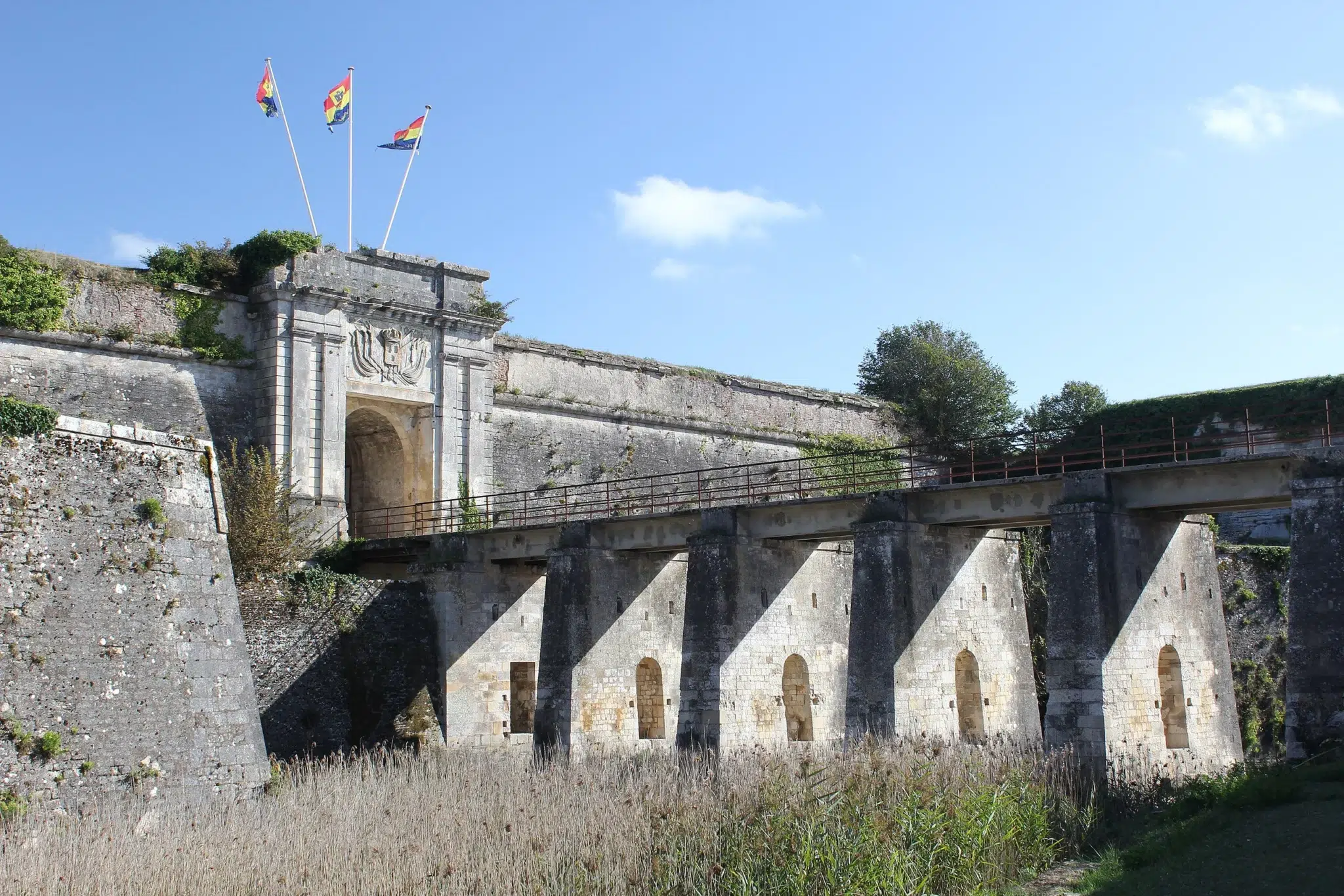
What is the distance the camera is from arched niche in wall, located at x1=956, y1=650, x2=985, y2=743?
76.4 feet

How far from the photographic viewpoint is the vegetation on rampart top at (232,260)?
28734 millimetres

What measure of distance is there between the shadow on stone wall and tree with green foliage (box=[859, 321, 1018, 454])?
19.8 metres

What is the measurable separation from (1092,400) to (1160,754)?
2525 centimetres

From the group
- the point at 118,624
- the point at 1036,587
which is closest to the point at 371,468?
the point at 1036,587

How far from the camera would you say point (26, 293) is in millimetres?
26297

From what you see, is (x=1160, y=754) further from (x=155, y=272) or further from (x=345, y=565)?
(x=155, y=272)

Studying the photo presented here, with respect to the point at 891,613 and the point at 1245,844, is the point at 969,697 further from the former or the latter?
the point at 1245,844

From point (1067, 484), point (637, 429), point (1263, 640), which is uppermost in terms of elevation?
point (637, 429)

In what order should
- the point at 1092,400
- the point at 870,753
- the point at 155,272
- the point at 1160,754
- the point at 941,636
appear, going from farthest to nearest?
1. the point at 1092,400
2. the point at 155,272
3. the point at 941,636
4. the point at 1160,754
5. the point at 870,753

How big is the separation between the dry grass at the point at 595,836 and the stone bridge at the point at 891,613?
4512 millimetres

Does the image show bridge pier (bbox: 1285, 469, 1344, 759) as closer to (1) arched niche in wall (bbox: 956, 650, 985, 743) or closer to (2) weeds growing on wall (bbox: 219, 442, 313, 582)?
(1) arched niche in wall (bbox: 956, 650, 985, 743)

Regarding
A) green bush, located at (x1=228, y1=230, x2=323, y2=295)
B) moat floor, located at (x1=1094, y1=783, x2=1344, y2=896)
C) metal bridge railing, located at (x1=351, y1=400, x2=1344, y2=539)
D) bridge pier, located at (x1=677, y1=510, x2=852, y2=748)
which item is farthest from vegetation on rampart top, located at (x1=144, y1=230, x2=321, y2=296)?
moat floor, located at (x1=1094, y1=783, x2=1344, y2=896)

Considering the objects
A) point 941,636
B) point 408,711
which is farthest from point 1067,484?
point 408,711

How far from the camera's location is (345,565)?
1140 inches
